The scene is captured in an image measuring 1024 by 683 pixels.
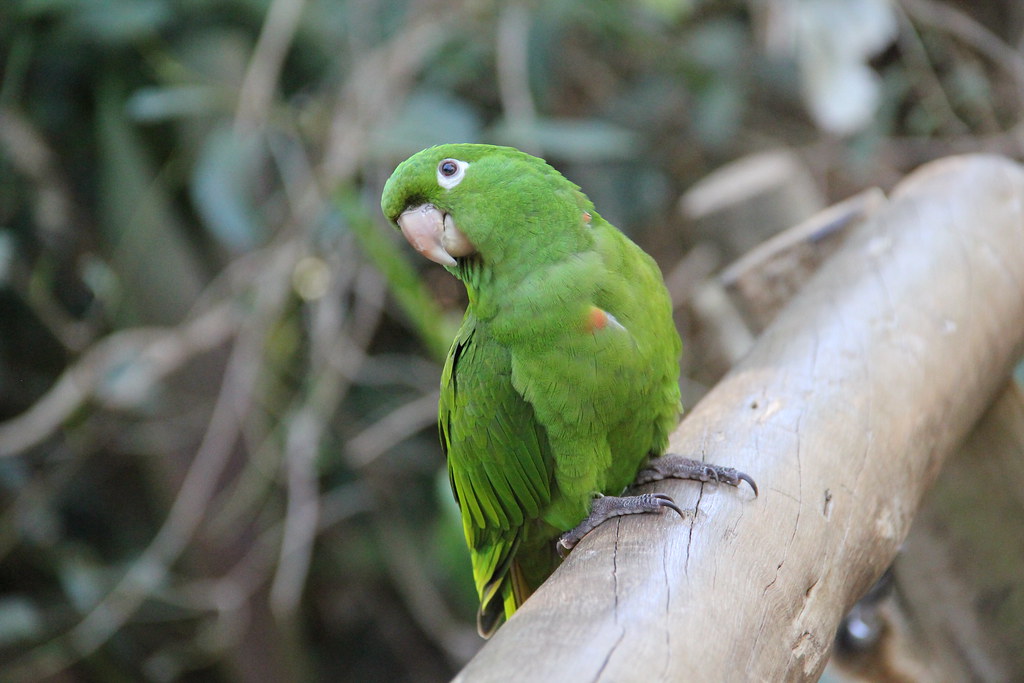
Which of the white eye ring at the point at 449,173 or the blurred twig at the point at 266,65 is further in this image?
the blurred twig at the point at 266,65

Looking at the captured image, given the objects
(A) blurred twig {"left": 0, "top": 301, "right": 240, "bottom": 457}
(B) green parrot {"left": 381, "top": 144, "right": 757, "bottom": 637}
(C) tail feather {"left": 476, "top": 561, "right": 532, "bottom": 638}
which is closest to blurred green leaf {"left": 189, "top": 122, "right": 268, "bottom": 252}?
(A) blurred twig {"left": 0, "top": 301, "right": 240, "bottom": 457}

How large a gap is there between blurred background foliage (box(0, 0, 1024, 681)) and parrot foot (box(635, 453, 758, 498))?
83 cm

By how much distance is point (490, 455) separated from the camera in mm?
1356

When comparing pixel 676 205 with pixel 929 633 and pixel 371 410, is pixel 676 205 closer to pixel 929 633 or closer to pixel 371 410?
pixel 371 410

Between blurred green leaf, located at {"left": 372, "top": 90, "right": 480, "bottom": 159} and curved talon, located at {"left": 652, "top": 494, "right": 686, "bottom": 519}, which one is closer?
curved talon, located at {"left": 652, "top": 494, "right": 686, "bottom": 519}

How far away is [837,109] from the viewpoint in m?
2.40

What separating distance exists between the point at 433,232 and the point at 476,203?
3.1 inches

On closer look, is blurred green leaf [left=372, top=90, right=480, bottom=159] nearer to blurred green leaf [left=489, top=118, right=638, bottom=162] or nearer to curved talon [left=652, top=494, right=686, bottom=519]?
blurred green leaf [left=489, top=118, right=638, bottom=162]

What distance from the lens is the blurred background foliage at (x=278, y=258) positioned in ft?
8.04

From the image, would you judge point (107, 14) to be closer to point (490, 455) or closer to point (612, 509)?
Answer: point (490, 455)

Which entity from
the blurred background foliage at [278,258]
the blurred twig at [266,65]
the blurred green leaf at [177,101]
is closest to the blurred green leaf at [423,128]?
the blurred background foliage at [278,258]

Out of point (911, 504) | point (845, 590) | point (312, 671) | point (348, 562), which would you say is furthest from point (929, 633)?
point (312, 671)

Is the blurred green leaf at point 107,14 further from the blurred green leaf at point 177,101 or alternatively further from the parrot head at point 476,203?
the parrot head at point 476,203

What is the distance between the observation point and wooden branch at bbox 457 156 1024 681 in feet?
2.76
